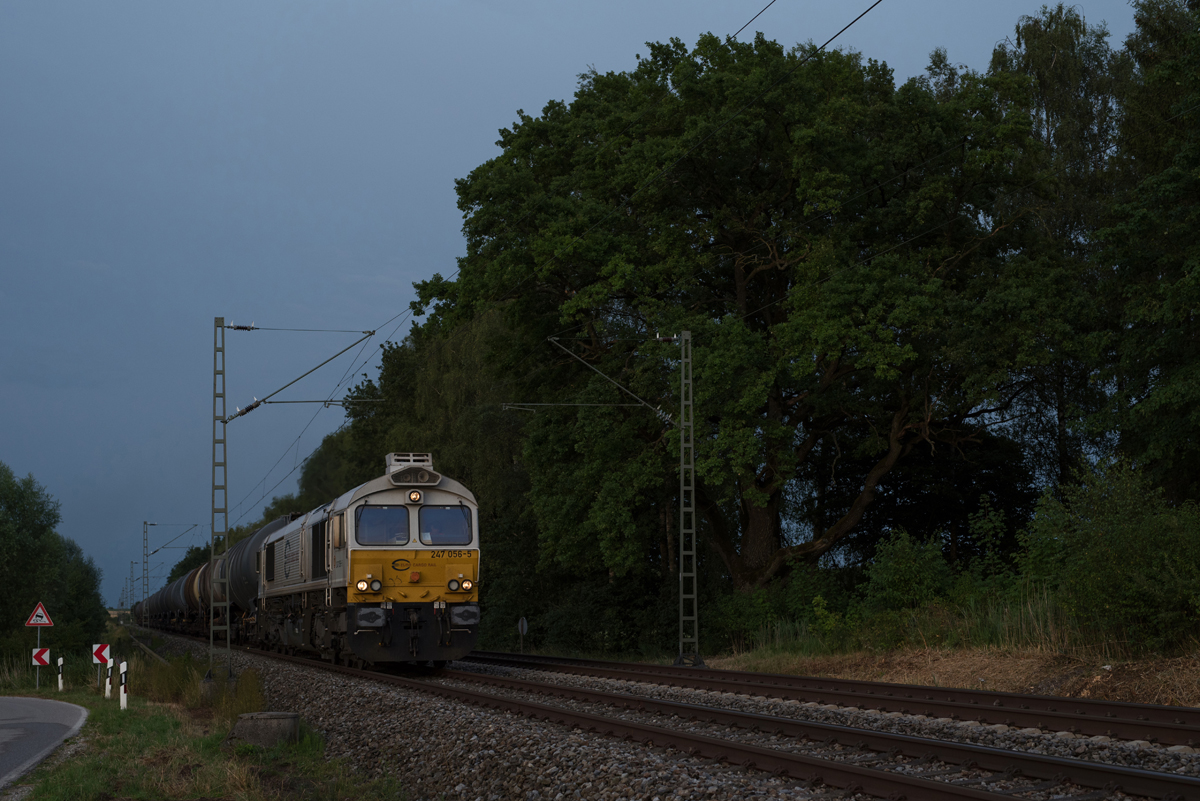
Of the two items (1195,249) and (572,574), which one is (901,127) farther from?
(572,574)

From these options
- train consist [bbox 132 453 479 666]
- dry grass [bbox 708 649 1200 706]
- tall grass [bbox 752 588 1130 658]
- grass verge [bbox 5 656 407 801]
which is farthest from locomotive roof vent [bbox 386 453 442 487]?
tall grass [bbox 752 588 1130 658]

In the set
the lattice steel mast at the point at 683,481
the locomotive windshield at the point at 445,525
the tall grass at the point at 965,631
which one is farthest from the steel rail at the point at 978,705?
the locomotive windshield at the point at 445,525

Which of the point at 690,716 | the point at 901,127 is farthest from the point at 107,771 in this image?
the point at 901,127

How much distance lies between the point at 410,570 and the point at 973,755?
12.9m

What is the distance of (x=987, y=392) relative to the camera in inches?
916

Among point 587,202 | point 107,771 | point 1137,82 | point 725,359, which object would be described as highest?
point 1137,82

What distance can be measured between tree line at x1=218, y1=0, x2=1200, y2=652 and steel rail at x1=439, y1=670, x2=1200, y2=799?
307 inches

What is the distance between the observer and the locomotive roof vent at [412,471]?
20547mm

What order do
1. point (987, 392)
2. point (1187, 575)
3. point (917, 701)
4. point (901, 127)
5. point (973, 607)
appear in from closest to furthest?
point (917, 701) < point (1187, 575) < point (973, 607) < point (987, 392) < point (901, 127)

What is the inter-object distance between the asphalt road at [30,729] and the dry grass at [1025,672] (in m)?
12.7

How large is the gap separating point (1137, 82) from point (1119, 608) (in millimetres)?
20463

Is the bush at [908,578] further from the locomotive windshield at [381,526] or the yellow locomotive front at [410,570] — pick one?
the locomotive windshield at [381,526]

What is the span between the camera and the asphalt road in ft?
39.0

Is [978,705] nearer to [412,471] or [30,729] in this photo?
[412,471]
